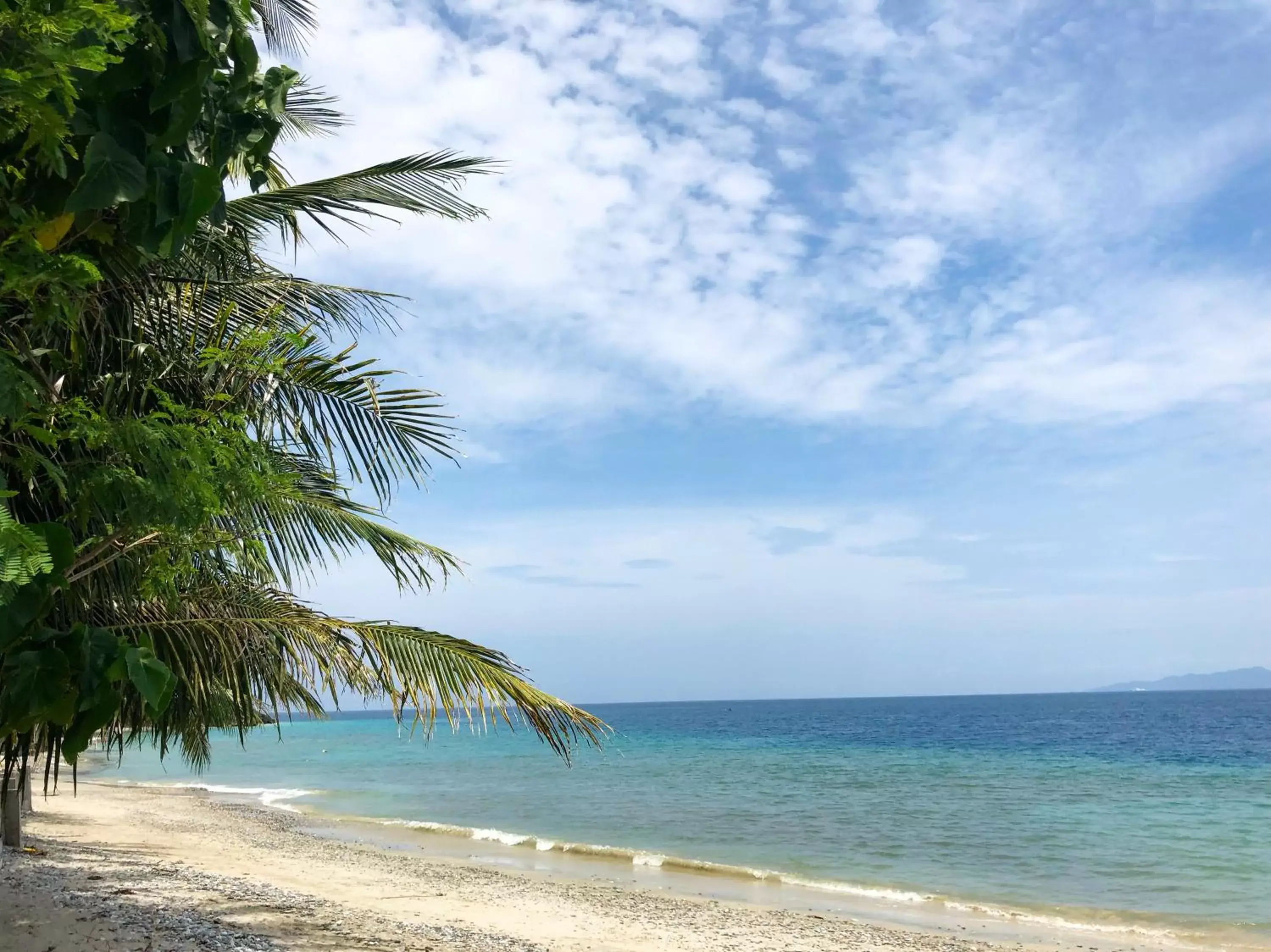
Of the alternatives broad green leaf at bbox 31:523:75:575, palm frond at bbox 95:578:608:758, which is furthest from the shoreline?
broad green leaf at bbox 31:523:75:575

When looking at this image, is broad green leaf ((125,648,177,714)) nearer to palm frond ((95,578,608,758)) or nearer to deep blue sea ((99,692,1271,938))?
palm frond ((95,578,608,758))

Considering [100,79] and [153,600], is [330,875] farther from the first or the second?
[100,79]

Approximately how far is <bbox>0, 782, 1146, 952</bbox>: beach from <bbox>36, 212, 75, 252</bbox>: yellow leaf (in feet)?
16.7

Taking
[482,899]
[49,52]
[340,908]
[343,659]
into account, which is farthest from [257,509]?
[482,899]

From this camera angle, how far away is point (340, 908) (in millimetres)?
8945

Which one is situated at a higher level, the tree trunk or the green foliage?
the green foliage

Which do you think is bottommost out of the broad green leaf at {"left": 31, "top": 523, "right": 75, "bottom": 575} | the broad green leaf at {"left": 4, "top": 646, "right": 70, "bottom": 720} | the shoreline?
the shoreline

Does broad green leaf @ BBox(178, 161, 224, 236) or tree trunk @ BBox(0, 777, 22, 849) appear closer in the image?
broad green leaf @ BBox(178, 161, 224, 236)

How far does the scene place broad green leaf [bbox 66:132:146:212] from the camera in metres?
1.90

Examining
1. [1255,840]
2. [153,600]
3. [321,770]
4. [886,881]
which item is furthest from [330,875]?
[321,770]

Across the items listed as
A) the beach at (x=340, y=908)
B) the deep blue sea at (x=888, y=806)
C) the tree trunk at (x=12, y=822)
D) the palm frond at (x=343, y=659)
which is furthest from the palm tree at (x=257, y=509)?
the tree trunk at (x=12, y=822)

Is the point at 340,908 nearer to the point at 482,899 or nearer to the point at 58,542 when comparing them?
the point at 482,899

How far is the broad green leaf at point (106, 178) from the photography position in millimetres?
1896

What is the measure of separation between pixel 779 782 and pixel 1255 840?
12.2 meters
